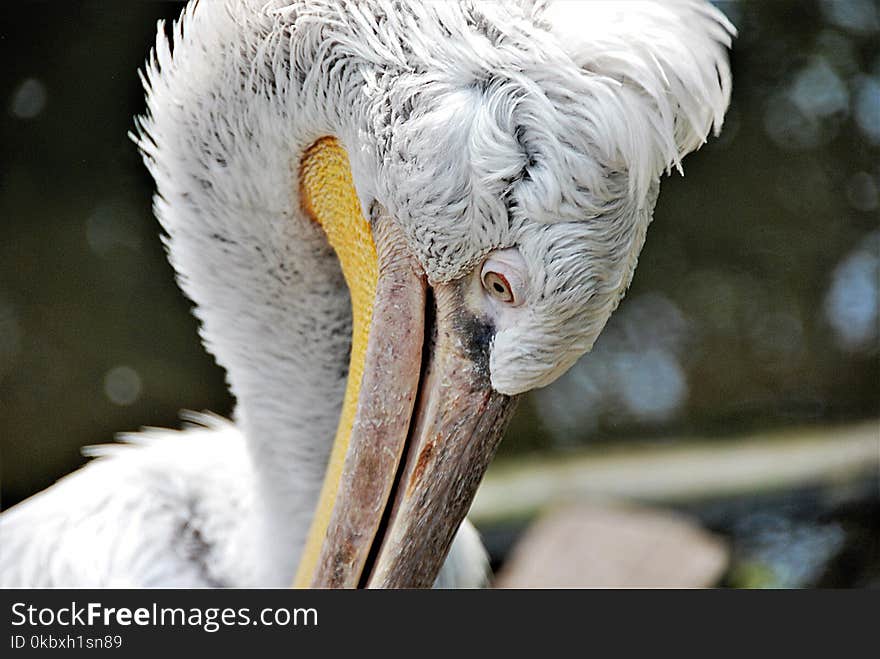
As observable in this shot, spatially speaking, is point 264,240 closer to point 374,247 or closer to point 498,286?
point 374,247

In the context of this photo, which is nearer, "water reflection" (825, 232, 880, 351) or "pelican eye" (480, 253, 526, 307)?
"pelican eye" (480, 253, 526, 307)

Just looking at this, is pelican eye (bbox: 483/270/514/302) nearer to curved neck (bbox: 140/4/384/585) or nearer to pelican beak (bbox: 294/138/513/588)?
pelican beak (bbox: 294/138/513/588)

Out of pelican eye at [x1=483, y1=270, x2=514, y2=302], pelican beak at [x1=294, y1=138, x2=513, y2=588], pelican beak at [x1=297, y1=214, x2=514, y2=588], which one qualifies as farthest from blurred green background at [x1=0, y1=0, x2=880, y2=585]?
pelican eye at [x1=483, y1=270, x2=514, y2=302]

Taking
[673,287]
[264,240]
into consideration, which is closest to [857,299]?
[673,287]

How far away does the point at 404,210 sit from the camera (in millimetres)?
1150

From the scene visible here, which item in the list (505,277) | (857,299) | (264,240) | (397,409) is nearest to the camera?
(505,277)

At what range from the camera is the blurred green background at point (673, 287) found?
280 cm

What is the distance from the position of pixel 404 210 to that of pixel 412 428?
0.28 metres

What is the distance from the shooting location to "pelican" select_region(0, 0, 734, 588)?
42.0 inches

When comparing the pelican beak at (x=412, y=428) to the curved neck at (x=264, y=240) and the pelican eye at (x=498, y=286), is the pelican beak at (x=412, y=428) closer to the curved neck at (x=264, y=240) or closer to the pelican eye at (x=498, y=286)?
the pelican eye at (x=498, y=286)

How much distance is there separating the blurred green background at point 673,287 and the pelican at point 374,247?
1.33 m

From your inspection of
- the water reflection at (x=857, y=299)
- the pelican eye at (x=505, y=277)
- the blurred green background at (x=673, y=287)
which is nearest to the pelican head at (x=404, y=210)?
the pelican eye at (x=505, y=277)

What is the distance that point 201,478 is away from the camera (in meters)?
1.58
